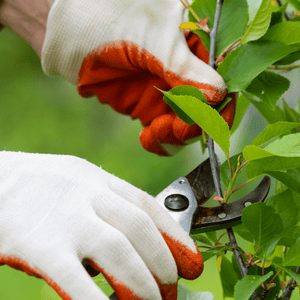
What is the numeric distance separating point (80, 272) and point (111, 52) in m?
0.47

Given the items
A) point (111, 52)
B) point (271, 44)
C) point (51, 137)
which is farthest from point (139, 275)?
point (51, 137)

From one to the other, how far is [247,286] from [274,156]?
0.47ft

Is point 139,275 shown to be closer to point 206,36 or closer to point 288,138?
point 288,138

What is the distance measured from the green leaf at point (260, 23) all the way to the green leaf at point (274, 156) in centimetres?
16

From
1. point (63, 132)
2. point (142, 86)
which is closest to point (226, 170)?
A: point (142, 86)

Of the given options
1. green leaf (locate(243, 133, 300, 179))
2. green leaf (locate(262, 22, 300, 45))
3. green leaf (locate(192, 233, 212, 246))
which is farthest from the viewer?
green leaf (locate(192, 233, 212, 246))

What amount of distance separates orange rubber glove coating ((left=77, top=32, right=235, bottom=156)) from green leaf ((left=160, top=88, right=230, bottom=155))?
0.12 metres

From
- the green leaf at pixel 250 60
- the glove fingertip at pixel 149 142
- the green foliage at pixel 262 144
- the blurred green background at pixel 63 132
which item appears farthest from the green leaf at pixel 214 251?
the blurred green background at pixel 63 132

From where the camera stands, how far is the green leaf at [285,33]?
1.45 feet

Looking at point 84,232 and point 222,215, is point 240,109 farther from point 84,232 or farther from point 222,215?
point 84,232

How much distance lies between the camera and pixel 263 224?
0.40 metres

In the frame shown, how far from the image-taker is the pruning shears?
0.45 m

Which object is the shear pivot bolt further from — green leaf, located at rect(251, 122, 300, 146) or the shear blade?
green leaf, located at rect(251, 122, 300, 146)

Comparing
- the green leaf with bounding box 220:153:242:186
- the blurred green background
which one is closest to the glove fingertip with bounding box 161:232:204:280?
the green leaf with bounding box 220:153:242:186
